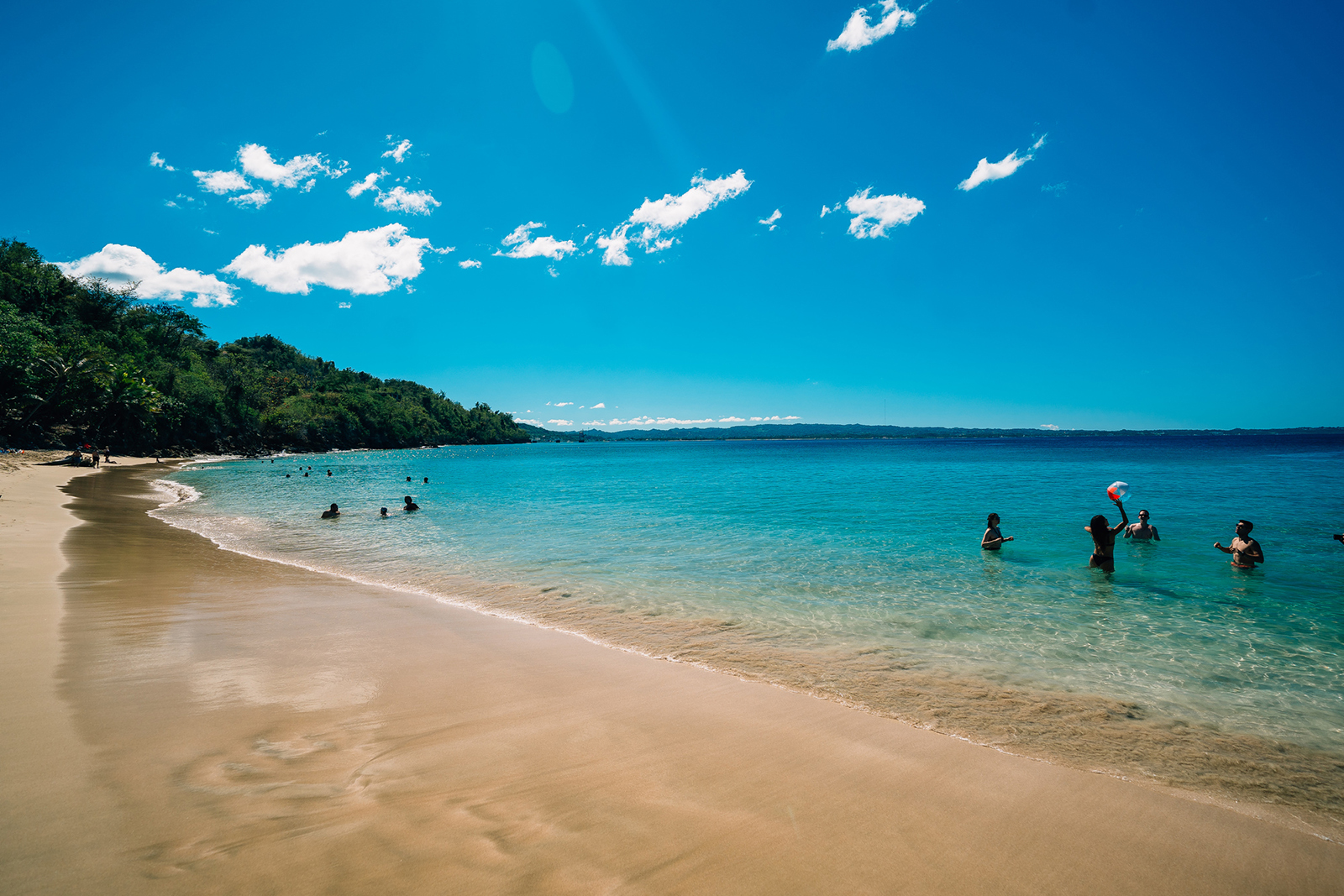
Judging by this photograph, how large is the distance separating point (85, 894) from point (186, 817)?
73 cm

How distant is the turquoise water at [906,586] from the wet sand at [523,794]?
4.97ft

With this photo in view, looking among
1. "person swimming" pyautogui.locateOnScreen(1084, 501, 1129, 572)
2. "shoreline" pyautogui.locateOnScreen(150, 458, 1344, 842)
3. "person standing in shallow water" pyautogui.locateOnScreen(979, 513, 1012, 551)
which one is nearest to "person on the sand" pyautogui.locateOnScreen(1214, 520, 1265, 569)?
"person swimming" pyautogui.locateOnScreen(1084, 501, 1129, 572)

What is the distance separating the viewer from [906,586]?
1199 centimetres

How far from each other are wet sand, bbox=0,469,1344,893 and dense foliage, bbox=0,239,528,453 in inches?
2559

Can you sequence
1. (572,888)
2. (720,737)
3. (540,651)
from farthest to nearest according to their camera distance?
(540,651), (720,737), (572,888)

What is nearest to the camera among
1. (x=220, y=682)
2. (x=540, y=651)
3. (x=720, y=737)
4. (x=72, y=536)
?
(x=720, y=737)

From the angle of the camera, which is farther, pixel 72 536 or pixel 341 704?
pixel 72 536

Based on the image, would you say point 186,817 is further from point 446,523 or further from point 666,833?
point 446,523

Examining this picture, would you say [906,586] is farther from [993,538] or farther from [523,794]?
[523,794]

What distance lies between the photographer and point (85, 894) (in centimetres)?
267

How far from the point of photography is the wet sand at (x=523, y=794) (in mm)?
3061

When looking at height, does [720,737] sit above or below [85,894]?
below

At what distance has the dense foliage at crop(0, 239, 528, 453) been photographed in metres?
52.4

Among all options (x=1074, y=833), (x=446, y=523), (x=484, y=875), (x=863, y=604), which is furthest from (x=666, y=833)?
(x=446, y=523)
